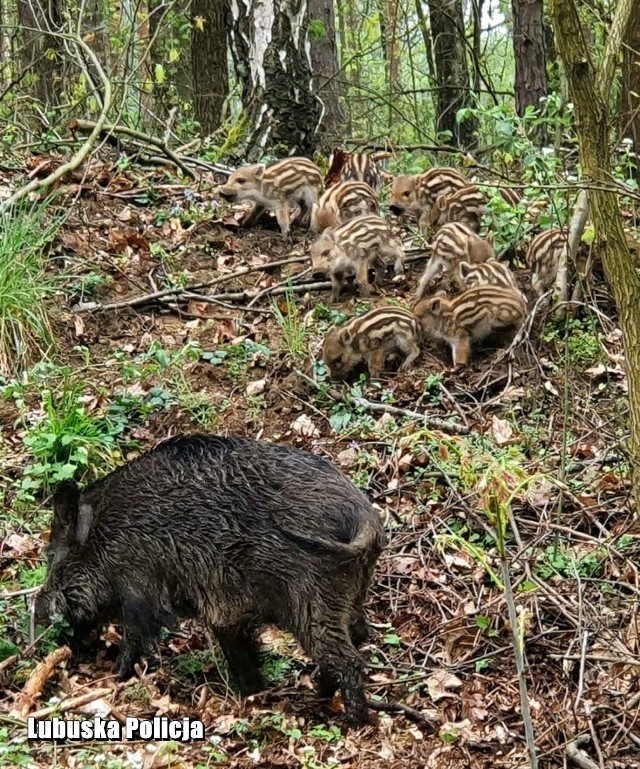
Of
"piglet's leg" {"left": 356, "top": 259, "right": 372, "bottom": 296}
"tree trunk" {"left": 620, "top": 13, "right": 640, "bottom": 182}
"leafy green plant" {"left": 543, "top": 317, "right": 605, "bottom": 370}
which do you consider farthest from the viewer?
"piglet's leg" {"left": 356, "top": 259, "right": 372, "bottom": 296}

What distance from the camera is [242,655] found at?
4.72 meters

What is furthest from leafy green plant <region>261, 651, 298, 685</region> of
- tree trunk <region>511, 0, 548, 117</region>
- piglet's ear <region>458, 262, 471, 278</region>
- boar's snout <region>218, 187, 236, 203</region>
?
tree trunk <region>511, 0, 548, 117</region>

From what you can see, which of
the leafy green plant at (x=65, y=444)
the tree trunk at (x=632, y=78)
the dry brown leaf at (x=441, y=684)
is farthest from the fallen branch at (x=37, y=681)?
the tree trunk at (x=632, y=78)

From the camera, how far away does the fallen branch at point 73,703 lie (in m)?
4.32

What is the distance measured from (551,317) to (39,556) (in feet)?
13.0

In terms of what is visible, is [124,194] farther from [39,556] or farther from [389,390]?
[39,556]

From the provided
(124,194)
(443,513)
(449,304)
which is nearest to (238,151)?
(124,194)

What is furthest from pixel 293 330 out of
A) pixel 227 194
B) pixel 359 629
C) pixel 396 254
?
pixel 359 629

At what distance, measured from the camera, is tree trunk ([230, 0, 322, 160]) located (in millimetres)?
10078

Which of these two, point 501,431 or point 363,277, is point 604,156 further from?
point 363,277

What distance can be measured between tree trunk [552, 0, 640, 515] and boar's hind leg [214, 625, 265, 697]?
1897 millimetres

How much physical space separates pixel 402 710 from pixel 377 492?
186 cm

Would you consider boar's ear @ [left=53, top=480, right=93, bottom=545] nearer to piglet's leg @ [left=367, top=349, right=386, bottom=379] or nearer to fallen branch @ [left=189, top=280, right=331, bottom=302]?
piglet's leg @ [left=367, top=349, right=386, bottom=379]

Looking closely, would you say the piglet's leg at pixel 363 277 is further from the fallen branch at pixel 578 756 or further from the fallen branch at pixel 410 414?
the fallen branch at pixel 578 756
